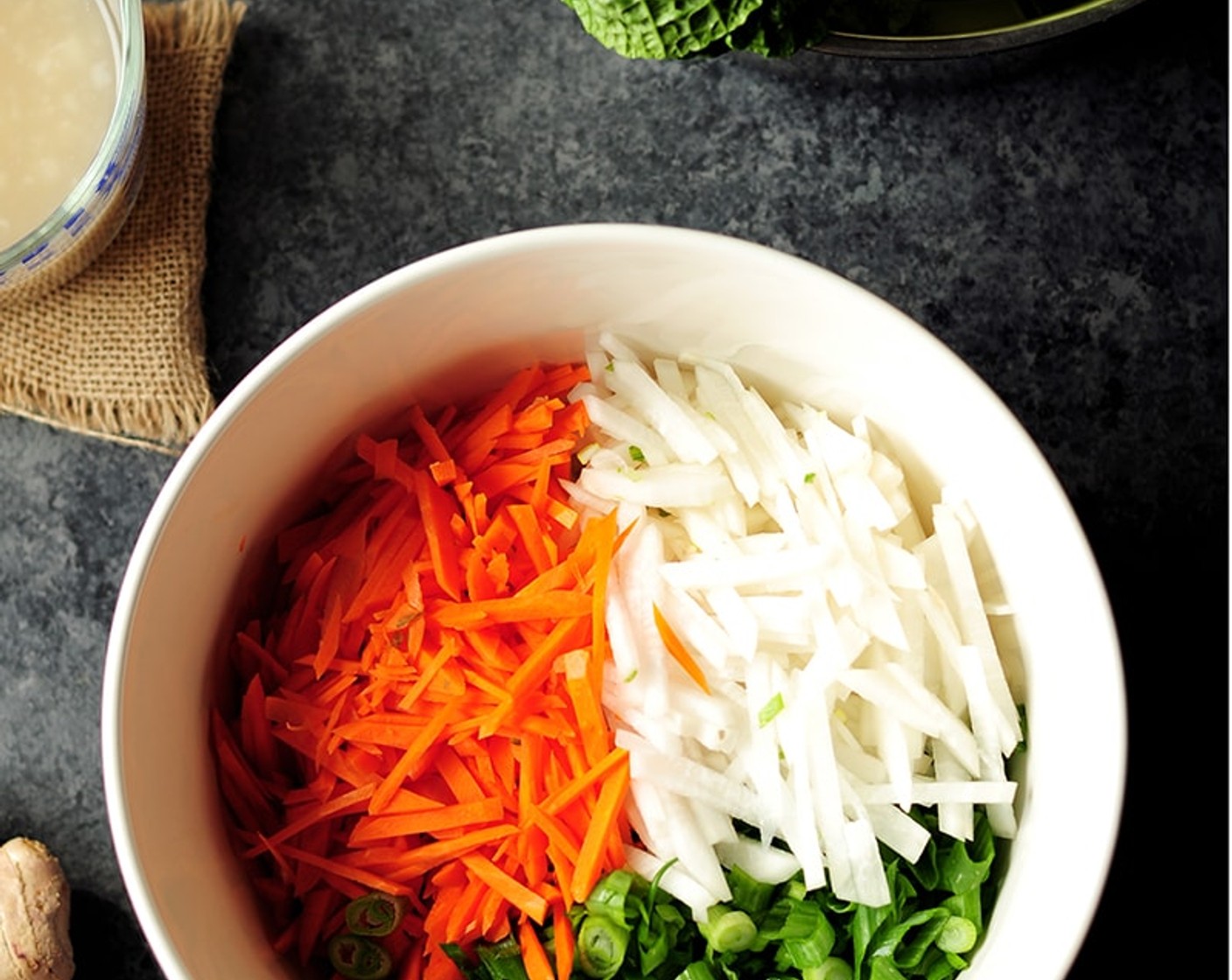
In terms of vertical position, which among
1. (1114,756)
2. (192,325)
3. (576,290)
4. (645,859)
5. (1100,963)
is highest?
(576,290)

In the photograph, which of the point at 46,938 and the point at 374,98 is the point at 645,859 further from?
the point at 374,98

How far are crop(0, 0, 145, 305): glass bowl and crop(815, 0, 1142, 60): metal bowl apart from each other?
2.07 feet

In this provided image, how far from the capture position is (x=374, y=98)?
156 cm

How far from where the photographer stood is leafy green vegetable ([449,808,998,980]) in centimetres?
124

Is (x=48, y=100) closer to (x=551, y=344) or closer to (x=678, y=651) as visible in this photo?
(x=551, y=344)

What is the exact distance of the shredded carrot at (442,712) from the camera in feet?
4.10

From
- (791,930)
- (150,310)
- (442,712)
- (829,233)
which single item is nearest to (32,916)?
(442,712)

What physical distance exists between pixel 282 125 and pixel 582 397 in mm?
470

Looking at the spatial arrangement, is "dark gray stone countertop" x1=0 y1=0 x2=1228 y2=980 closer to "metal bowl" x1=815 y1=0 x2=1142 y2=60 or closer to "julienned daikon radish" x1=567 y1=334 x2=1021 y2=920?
"metal bowl" x1=815 y1=0 x2=1142 y2=60

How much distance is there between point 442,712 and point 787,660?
29cm

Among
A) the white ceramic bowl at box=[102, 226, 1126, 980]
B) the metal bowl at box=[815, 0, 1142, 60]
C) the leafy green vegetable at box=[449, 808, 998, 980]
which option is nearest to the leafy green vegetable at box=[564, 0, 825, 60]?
the metal bowl at box=[815, 0, 1142, 60]

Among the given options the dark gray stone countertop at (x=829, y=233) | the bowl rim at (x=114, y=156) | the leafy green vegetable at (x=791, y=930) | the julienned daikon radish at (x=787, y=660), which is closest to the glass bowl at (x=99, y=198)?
the bowl rim at (x=114, y=156)

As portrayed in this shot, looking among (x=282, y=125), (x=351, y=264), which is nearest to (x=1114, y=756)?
(x=351, y=264)

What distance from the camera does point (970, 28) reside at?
1474 millimetres
